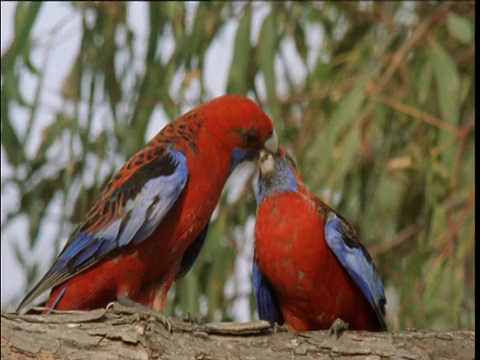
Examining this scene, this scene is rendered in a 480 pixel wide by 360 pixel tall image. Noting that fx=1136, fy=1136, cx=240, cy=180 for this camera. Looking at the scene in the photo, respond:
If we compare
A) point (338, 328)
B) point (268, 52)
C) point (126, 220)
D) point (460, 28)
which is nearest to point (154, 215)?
point (126, 220)

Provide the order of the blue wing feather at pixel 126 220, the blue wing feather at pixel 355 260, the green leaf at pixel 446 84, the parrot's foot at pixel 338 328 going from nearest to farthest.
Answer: the parrot's foot at pixel 338 328 < the blue wing feather at pixel 126 220 < the blue wing feather at pixel 355 260 < the green leaf at pixel 446 84

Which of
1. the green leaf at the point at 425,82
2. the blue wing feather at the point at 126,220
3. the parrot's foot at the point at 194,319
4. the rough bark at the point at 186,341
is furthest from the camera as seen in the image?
the green leaf at the point at 425,82

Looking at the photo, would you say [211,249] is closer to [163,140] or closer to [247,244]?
[247,244]

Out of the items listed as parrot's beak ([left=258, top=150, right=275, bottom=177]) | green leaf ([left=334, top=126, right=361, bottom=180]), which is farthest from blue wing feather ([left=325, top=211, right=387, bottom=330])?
green leaf ([left=334, top=126, right=361, bottom=180])

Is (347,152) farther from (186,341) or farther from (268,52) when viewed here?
(186,341)

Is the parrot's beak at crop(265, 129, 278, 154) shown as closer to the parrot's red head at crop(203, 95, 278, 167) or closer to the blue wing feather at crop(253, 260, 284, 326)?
the parrot's red head at crop(203, 95, 278, 167)

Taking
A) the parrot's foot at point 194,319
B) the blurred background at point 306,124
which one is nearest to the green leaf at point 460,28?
the blurred background at point 306,124

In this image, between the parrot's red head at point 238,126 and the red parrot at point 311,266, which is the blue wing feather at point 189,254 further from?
the parrot's red head at point 238,126

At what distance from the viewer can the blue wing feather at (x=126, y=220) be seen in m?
3.71

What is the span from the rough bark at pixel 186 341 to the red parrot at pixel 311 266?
1.26 feet

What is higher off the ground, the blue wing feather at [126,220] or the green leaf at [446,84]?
the green leaf at [446,84]

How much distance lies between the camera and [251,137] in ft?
13.1

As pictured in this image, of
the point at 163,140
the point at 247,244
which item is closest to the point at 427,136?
the point at 247,244

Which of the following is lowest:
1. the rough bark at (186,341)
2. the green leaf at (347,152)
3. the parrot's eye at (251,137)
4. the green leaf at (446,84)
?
the rough bark at (186,341)
